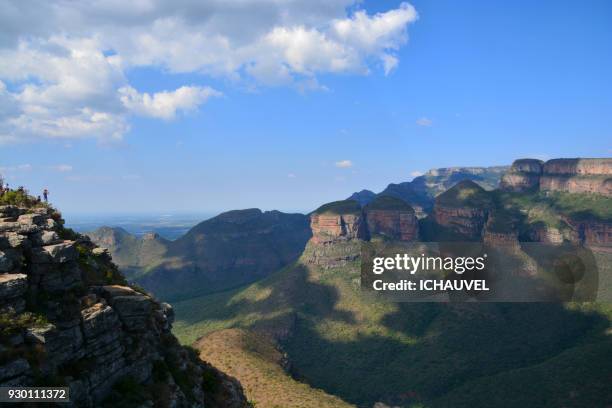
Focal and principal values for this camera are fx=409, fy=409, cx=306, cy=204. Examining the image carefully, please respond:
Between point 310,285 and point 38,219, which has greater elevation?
point 38,219

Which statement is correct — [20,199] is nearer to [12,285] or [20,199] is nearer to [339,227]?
[12,285]

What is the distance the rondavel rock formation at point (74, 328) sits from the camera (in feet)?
85.9

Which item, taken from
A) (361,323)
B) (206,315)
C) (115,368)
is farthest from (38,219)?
(206,315)

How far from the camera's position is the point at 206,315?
174m

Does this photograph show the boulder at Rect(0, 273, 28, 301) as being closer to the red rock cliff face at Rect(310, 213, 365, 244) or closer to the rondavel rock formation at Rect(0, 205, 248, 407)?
the rondavel rock formation at Rect(0, 205, 248, 407)

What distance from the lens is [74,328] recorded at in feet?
95.6

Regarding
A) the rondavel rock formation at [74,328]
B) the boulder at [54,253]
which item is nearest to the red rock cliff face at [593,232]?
the rondavel rock formation at [74,328]

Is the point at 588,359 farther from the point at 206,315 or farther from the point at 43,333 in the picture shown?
the point at 206,315

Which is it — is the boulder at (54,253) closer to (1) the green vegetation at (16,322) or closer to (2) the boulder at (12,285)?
(2) the boulder at (12,285)

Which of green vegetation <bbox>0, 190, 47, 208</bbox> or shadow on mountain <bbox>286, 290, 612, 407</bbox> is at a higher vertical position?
green vegetation <bbox>0, 190, 47, 208</bbox>

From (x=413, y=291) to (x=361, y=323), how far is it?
89.1ft

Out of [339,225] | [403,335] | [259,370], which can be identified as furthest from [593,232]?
[259,370]

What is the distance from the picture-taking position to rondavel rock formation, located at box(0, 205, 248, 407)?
26172 millimetres

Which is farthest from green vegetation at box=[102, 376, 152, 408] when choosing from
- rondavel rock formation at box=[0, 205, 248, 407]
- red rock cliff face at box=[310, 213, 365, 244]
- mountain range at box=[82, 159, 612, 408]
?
red rock cliff face at box=[310, 213, 365, 244]
